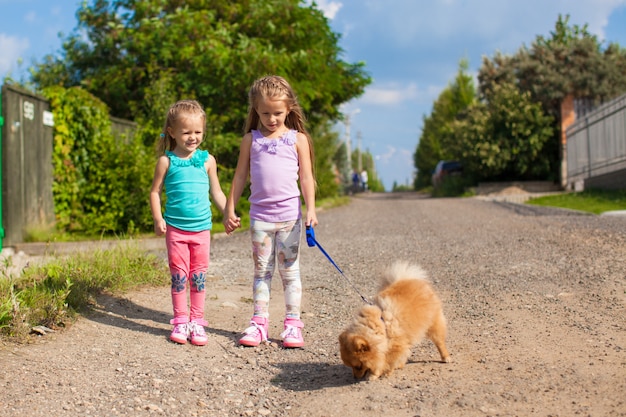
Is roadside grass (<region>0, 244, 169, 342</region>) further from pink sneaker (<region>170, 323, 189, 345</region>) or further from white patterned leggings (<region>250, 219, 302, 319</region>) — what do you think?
white patterned leggings (<region>250, 219, 302, 319</region>)

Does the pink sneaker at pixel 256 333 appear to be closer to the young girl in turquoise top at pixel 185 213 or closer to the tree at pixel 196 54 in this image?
the young girl in turquoise top at pixel 185 213

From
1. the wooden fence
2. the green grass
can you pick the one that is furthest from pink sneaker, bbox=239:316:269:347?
the wooden fence

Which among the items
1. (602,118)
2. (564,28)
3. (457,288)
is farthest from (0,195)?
(564,28)

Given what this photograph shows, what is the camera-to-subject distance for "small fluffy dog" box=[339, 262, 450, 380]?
3.40 m

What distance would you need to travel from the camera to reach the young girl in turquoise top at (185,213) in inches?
176

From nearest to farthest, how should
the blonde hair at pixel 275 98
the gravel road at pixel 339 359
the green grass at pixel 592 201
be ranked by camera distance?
1. the gravel road at pixel 339 359
2. the blonde hair at pixel 275 98
3. the green grass at pixel 592 201

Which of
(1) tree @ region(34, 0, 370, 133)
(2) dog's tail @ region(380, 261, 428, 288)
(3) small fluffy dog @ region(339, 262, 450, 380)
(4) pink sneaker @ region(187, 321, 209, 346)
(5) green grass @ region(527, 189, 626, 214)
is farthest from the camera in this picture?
(1) tree @ region(34, 0, 370, 133)

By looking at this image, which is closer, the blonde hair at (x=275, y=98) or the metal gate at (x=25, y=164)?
the blonde hair at (x=275, y=98)

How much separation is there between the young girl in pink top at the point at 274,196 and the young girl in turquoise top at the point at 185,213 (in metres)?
0.28

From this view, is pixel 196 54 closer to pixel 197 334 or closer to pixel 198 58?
pixel 198 58

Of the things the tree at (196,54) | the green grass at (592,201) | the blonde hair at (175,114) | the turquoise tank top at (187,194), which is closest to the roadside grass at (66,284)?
the turquoise tank top at (187,194)

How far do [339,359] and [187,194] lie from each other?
154 cm

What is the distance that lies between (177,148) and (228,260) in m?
3.50

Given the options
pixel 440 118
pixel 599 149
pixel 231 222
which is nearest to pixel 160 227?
pixel 231 222
